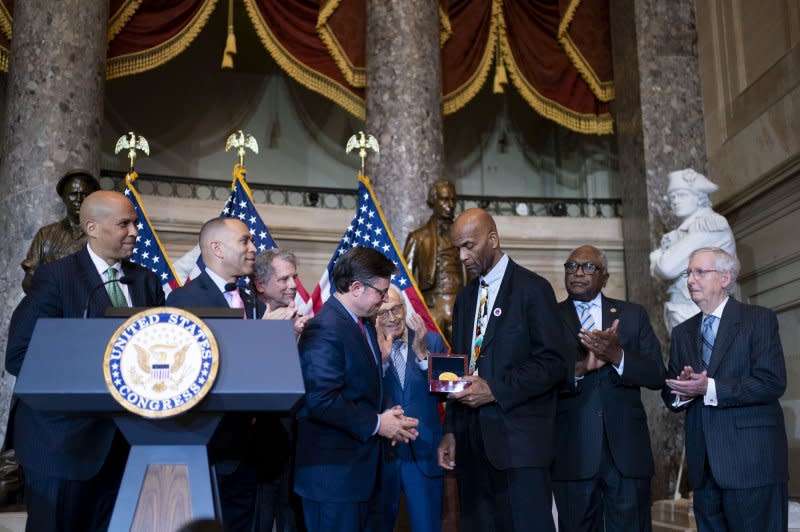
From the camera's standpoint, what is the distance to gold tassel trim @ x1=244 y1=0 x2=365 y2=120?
8297mm

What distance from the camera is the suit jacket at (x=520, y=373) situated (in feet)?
10.5

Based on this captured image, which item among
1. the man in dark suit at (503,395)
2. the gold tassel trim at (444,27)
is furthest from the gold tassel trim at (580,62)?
the man in dark suit at (503,395)

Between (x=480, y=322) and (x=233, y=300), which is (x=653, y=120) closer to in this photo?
(x=480, y=322)

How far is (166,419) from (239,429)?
0.92 metres

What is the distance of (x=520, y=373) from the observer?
3.24 m

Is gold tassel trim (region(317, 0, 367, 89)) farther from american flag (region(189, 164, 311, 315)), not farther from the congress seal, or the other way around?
the congress seal

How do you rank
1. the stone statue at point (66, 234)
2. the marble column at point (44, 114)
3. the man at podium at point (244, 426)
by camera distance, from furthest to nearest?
the marble column at point (44, 114) → the stone statue at point (66, 234) → the man at podium at point (244, 426)

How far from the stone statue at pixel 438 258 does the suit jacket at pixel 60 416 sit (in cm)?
373

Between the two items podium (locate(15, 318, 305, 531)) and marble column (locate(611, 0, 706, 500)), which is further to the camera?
marble column (locate(611, 0, 706, 500))

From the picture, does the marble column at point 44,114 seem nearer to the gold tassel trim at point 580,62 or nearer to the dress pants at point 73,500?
the dress pants at point 73,500

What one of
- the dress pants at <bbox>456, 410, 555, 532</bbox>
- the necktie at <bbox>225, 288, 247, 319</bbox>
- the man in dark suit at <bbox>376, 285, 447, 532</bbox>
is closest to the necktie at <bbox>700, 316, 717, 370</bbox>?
the dress pants at <bbox>456, 410, 555, 532</bbox>

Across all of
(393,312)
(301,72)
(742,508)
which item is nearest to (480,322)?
(393,312)

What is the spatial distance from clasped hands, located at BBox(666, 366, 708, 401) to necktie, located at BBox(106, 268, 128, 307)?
2130mm

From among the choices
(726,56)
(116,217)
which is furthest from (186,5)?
(116,217)
